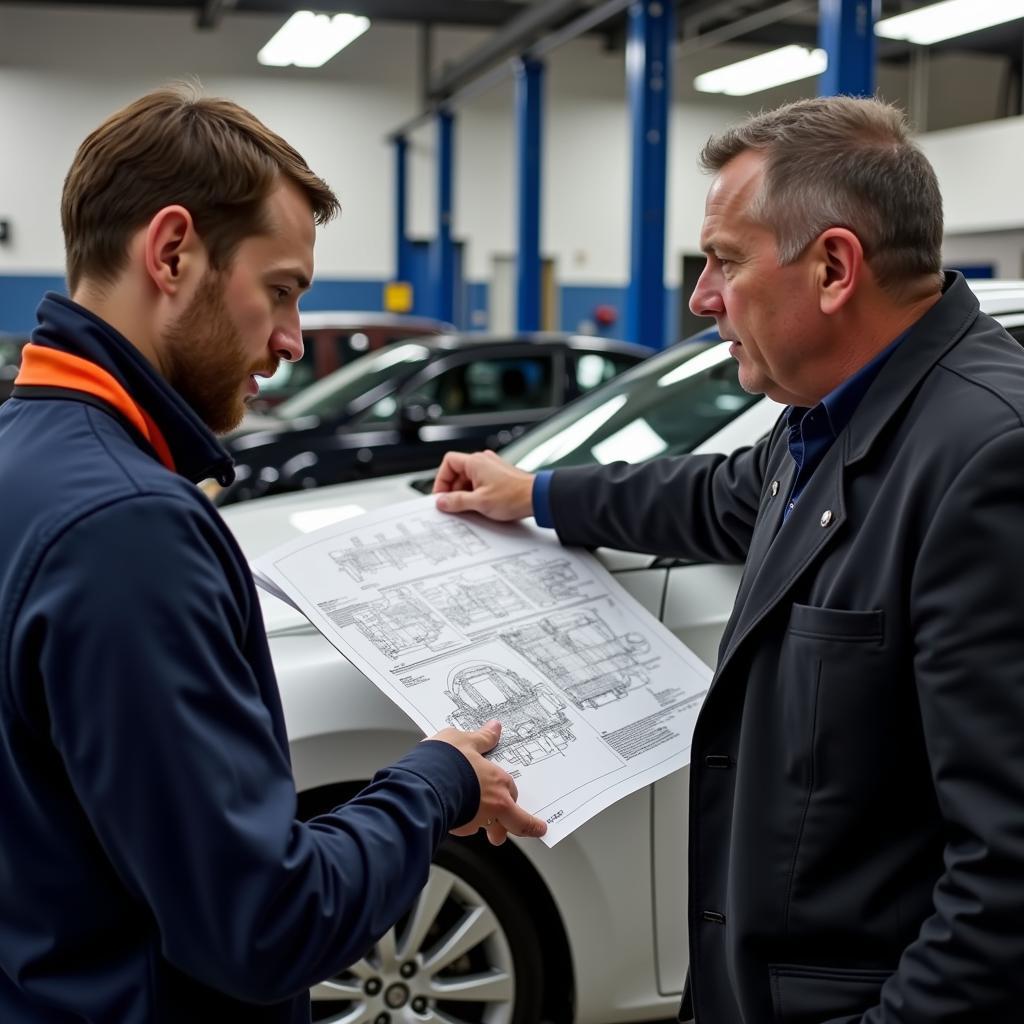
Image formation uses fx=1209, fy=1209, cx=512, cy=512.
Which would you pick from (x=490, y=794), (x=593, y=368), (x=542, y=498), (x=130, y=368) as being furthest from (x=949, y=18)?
(x=130, y=368)

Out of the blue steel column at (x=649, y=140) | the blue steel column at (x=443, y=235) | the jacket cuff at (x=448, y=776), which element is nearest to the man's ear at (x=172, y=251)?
the jacket cuff at (x=448, y=776)

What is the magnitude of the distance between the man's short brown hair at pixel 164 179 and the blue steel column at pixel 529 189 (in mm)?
10763

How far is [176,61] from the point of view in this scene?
1689 centimetres

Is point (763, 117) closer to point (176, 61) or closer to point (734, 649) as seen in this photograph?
point (734, 649)

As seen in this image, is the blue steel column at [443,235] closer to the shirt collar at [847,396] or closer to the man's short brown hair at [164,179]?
the shirt collar at [847,396]

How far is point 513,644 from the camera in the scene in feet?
6.28

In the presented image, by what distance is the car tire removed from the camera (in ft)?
7.48

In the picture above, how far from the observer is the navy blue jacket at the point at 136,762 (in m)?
1.00

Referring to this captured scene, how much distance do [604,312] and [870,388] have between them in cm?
1652

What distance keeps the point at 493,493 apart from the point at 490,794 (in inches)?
34.7

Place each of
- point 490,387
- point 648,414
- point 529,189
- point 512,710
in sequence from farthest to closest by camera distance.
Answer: point 529,189 < point 490,387 < point 648,414 < point 512,710

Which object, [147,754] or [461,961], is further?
[461,961]

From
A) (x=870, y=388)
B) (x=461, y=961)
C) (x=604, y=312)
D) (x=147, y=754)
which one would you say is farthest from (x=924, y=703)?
(x=604, y=312)

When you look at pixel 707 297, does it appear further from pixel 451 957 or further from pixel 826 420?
pixel 451 957
